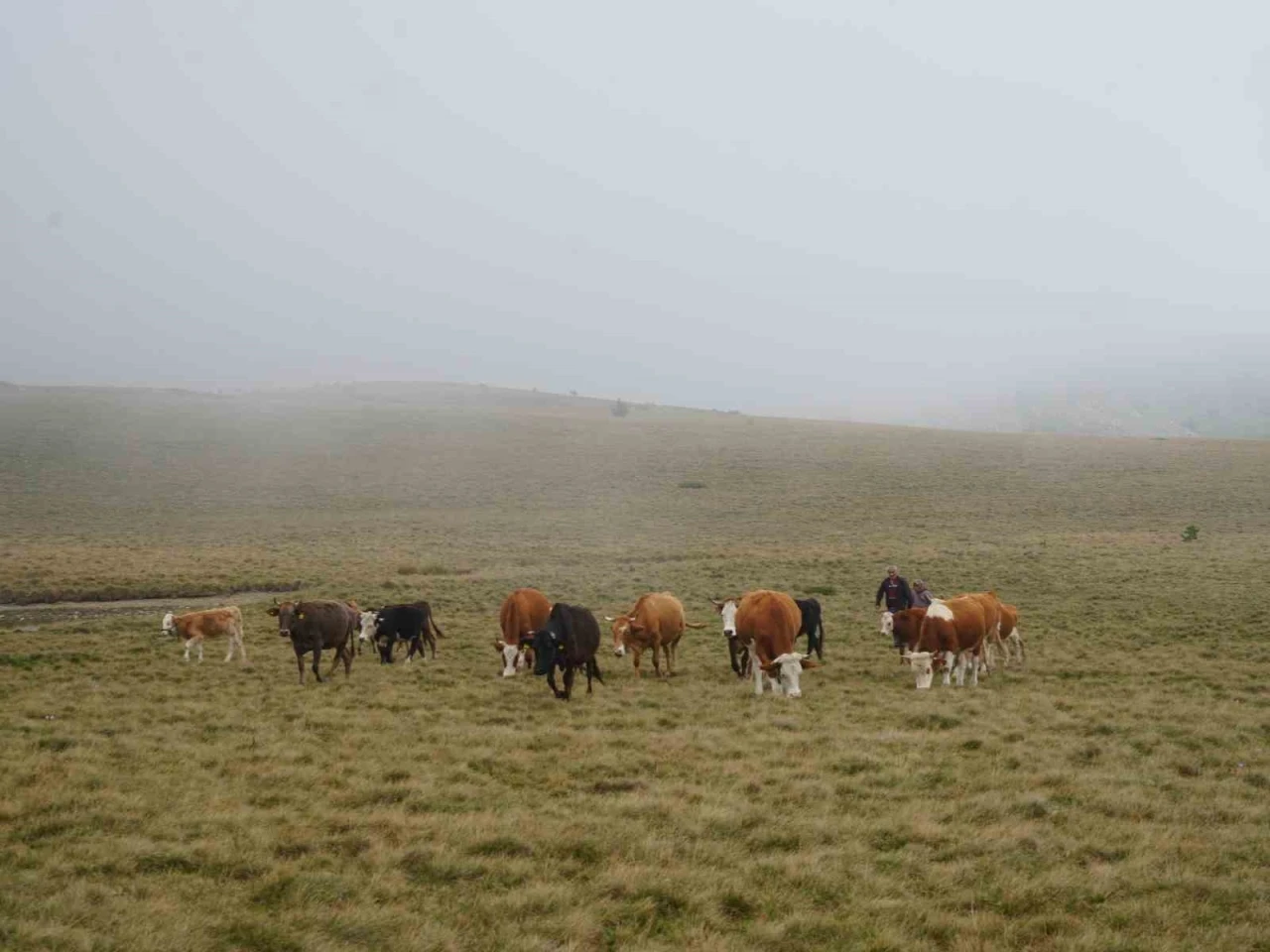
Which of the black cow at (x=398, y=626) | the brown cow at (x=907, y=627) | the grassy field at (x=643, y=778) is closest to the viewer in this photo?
the grassy field at (x=643, y=778)

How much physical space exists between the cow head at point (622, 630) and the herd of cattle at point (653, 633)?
2cm

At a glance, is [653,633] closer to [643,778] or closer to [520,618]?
[520,618]

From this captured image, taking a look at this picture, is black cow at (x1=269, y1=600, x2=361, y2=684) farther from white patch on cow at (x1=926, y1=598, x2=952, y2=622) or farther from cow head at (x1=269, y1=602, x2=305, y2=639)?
white patch on cow at (x1=926, y1=598, x2=952, y2=622)

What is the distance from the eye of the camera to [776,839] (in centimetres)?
838

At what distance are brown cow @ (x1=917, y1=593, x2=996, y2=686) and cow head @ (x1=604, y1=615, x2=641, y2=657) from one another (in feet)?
17.1

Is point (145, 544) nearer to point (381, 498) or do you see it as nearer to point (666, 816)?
point (381, 498)

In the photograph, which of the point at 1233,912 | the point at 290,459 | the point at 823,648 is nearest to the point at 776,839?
the point at 1233,912

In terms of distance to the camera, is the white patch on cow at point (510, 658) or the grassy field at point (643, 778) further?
the white patch on cow at point (510, 658)

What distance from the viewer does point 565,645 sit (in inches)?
580

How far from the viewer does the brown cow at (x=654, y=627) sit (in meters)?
16.9

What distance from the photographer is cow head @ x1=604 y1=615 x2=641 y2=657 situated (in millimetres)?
16891

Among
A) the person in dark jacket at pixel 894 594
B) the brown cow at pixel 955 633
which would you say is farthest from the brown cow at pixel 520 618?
the person in dark jacket at pixel 894 594

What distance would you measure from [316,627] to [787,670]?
840cm

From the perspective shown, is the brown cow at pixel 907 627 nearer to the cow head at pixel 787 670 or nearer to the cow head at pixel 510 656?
the cow head at pixel 787 670
